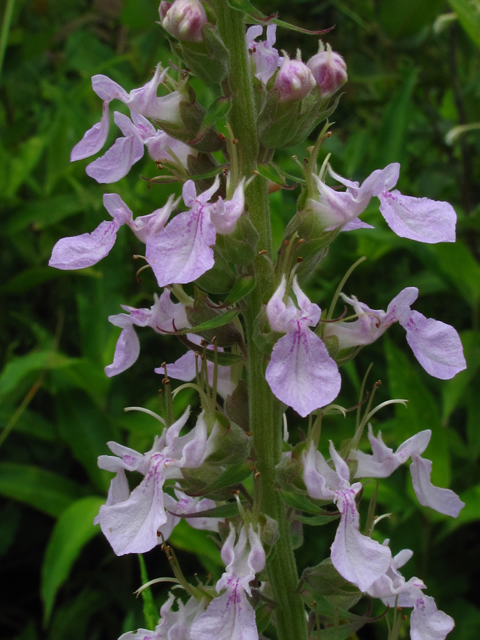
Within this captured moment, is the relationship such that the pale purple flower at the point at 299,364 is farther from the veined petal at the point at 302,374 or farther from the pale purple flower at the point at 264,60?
the pale purple flower at the point at 264,60

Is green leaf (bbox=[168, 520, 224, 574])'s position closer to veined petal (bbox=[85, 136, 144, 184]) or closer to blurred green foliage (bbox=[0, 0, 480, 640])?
blurred green foliage (bbox=[0, 0, 480, 640])

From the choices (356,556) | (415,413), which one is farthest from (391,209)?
(415,413)

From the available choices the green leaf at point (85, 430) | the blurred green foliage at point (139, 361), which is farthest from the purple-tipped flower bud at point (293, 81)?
the green leaf at point (85, 430)

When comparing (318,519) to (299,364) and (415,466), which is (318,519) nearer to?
(415,466)

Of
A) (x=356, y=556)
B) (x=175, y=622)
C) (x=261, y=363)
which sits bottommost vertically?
(x=175, y=622)

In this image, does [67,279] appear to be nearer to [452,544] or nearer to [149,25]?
[149,25]
